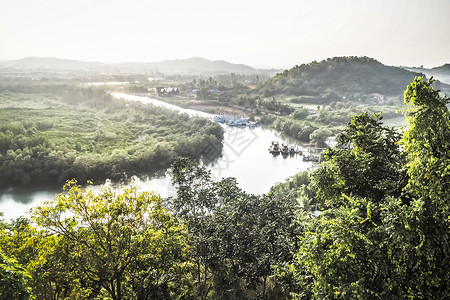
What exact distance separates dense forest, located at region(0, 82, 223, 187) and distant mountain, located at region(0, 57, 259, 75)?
261 ft

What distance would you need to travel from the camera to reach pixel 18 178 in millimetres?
16797

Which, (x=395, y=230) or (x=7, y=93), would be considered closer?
(x=395, y=230)

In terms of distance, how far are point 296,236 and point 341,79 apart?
197ft

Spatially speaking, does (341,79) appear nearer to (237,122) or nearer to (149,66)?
(237,122)

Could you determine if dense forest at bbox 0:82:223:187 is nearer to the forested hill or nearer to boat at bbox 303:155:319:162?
boat at bbox 303:155:319:162

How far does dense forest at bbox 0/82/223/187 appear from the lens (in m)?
17.5

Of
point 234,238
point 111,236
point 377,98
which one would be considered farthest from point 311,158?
point 377,98

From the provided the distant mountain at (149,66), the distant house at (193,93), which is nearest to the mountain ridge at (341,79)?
the distant house at (193,93)

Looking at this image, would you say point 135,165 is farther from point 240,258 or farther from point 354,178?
point 354,178

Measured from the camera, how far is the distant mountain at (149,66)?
10588cm

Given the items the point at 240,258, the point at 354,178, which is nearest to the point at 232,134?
the point at 240,258

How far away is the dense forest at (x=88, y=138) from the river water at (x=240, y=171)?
45.3 inches

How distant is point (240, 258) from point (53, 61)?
129m

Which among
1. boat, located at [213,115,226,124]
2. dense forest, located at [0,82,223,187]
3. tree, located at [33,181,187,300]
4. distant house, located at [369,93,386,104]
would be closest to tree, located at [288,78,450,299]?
tree, located at [33,181,187,300]
